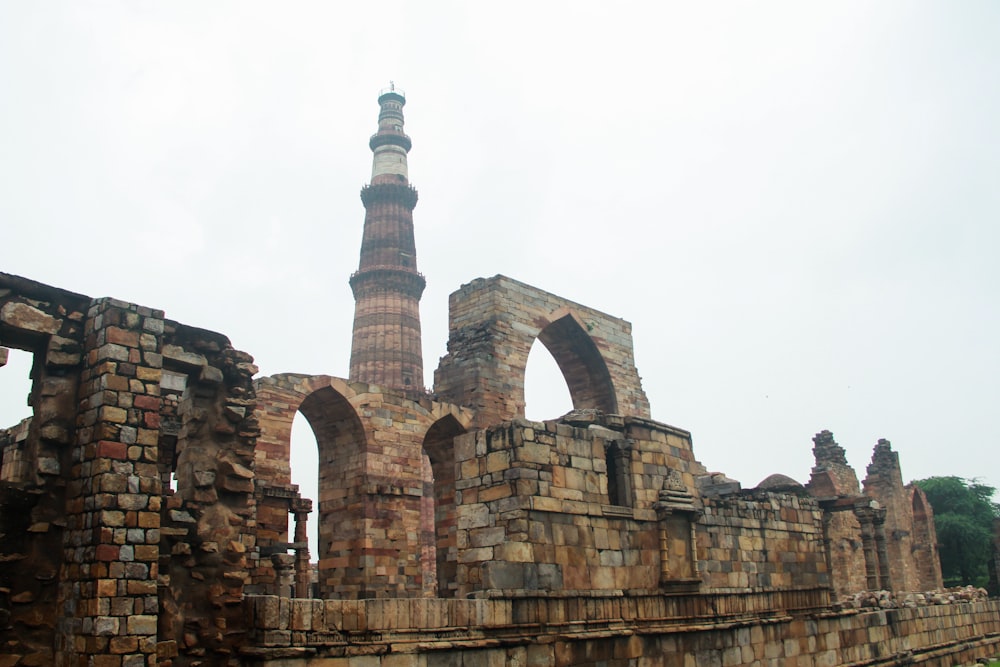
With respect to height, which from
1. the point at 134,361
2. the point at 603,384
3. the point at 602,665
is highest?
the point at 603,384

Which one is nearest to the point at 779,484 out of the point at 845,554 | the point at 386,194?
the point at 845,554

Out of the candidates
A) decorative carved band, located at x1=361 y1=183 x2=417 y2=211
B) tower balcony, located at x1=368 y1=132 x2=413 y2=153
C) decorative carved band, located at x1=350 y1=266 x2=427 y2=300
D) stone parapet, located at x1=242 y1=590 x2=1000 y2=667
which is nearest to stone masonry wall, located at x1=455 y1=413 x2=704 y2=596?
stone parapet, located at x1=242 y1=590 x2=1000 y2=667

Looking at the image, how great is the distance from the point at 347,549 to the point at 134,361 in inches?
333

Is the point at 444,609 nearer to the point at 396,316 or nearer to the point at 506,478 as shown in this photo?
the point at 506,478

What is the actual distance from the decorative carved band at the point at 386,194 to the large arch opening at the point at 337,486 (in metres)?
14.1

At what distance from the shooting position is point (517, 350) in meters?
15.7

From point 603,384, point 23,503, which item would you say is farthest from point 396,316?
point 23,503

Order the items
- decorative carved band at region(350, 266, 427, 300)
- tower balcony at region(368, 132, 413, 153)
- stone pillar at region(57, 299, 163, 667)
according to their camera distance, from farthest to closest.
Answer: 1. tower balcony at region(368, 132, 413, 153)
2. decorative carved band at region(350, 266, 427, 300)
3. stone pillar at region(57, 299, 163, 667)

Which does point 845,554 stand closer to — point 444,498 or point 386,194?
point 444,498

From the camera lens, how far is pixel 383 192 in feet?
90.5

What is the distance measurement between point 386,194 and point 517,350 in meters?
13.4

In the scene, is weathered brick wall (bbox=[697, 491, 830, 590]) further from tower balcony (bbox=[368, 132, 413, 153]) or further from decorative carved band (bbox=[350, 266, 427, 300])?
tower balcony (bbox=[368, 132, 413, 153])

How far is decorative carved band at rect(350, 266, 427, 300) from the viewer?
26141mm

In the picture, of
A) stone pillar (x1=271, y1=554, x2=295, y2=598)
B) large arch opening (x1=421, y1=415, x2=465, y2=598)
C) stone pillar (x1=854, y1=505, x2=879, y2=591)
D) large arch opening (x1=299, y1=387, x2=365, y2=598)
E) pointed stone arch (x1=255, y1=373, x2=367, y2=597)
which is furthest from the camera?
stone pillar (x1=854, y1=505, x2=879, y2=591)
